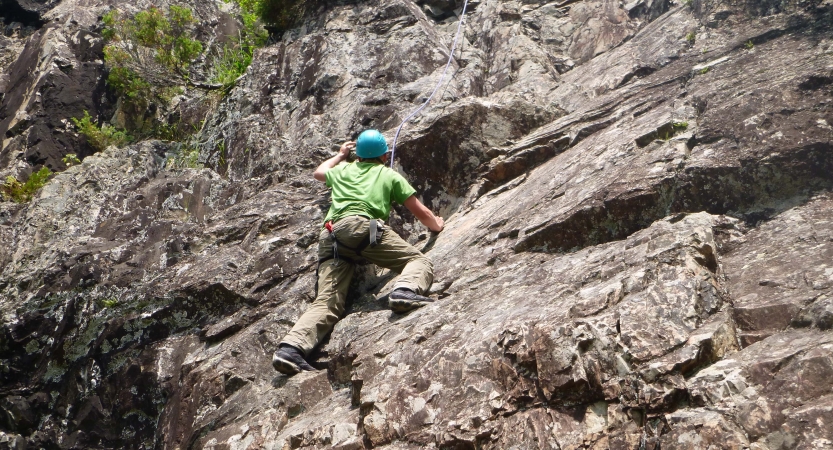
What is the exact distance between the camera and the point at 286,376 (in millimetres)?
6887

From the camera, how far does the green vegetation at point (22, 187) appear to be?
12.3m

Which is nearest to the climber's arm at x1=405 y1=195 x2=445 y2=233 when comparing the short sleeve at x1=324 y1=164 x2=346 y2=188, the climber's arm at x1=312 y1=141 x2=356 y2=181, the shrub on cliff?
the short sleeve at x1=324 y1=164 x2=346 y2=188

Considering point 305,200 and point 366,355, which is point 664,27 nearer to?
point 305,200

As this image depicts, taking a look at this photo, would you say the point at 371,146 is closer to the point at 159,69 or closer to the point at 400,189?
the point at 400,189

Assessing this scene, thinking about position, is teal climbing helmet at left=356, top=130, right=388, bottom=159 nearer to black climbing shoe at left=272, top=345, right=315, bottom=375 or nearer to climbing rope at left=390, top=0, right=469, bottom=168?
climbing rope at left=390, top=0, right=469, bottom=168

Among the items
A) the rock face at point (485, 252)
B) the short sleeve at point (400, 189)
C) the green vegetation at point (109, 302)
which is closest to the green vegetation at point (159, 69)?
the rock face at point (485, 252)

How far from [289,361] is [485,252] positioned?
2051 mm

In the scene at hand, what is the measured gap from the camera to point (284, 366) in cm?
671

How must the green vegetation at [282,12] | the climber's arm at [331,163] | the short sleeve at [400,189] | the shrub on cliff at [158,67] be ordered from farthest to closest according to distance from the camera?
the shrub on cliff at [158,67]
the green vegetation at [282,12]
the climber's arm at [331,163]
the short sleeve at [400,189]

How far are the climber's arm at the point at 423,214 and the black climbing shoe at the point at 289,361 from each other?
2039mm

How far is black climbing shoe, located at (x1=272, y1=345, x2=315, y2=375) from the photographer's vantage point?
264 inches

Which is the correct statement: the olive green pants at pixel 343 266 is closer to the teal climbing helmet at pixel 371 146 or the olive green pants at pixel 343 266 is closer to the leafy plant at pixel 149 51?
the teal climbing helmet at pixel 371 146

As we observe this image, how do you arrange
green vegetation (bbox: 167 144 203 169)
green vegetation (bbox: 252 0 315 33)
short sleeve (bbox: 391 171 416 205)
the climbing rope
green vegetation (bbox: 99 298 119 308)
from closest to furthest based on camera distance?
1. short sleeve (bbox: 391 171 416 205)
2. green vegetation (bbox: 99 298 119 308)
3. the climbing rope
4. green vegetation (bbox: 167 144 203 169)
5. green vegetation (bbox: 252 0 315 33)

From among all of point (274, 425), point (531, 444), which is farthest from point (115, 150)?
point (531, 444)
